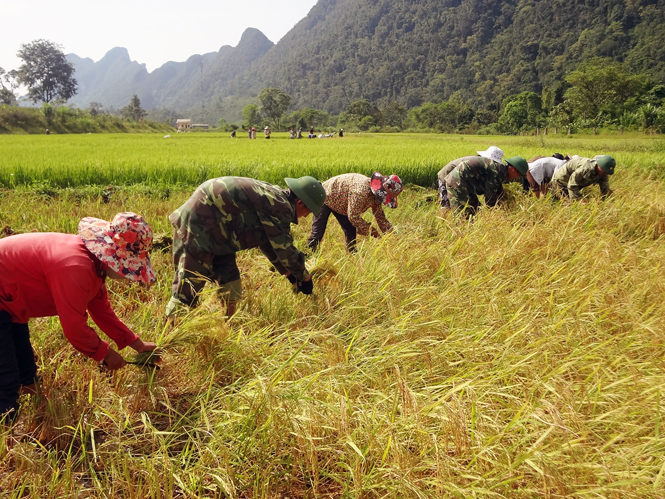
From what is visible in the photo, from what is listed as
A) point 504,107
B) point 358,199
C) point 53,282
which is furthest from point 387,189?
point 504,107

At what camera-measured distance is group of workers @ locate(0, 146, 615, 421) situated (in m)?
1.75

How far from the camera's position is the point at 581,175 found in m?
5.30

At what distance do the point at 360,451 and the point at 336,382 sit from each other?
1.35 feet

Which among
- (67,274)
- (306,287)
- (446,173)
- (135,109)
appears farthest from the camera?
(135,109)

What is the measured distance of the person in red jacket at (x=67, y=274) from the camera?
1.71 m

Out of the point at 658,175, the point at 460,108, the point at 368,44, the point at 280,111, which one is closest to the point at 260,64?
the point at 368,44

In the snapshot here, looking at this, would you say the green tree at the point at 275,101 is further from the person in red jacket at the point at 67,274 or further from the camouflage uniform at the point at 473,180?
the person in red jacket at the point at 67,274

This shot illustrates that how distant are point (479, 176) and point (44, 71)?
238 ft

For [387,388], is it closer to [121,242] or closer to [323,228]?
[121,242]

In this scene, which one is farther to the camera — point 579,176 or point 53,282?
point 579,176

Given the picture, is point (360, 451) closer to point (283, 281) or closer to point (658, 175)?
point (283, 281)

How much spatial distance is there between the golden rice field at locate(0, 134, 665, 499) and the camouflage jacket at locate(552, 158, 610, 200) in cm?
183

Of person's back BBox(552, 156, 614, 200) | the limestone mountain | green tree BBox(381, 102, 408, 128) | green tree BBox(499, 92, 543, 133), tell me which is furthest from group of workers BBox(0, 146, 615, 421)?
green tree BBox(381, 102, 408, 128)

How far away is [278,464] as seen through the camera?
5.53 feet
